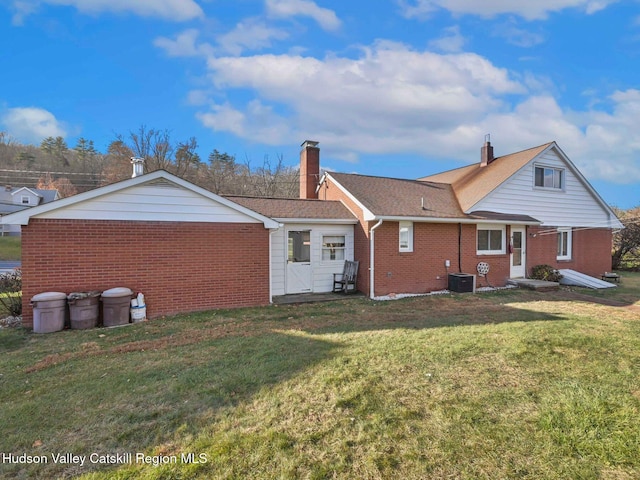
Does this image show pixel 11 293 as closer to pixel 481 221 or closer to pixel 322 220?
pixel 322 220

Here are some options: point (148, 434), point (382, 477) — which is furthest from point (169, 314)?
point (382, 477)

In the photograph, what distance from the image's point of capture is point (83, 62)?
14211mm

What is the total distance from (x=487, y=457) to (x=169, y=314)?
25.3 ft

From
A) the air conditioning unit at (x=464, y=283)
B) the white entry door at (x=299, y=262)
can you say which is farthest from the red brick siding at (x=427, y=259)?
the white entry door at (x=299, y=262)

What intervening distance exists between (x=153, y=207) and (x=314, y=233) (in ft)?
17.4

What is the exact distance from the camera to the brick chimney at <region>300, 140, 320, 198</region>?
49.2ft

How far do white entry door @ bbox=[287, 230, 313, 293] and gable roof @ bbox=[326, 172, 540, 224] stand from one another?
7.86 feet

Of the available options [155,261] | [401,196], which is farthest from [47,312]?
[401,196]

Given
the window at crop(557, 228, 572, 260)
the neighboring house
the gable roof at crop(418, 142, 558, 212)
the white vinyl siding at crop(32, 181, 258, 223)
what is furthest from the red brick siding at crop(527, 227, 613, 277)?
the neighboring house

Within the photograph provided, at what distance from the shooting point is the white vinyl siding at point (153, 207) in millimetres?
7617

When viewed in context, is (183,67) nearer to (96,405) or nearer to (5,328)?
(5,328)

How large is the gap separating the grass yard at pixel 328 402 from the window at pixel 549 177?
9.64 meters

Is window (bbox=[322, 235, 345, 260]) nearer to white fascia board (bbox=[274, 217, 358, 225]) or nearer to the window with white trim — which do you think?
white fascia board (bbox=[274, 217, 358, 225])

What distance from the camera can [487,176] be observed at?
14828mm
